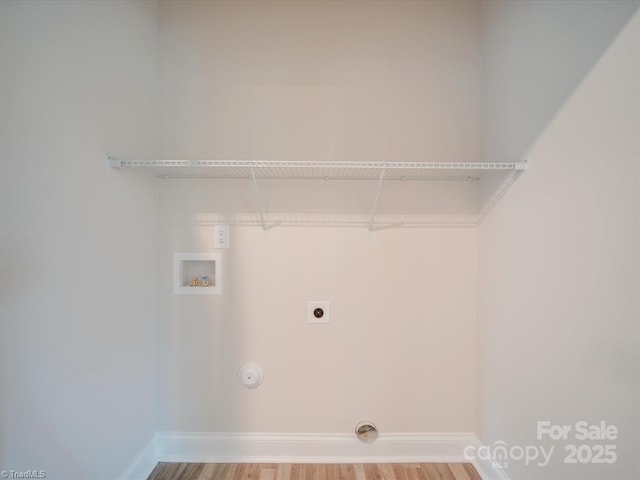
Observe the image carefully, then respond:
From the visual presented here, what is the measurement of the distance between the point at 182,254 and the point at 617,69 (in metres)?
2.01

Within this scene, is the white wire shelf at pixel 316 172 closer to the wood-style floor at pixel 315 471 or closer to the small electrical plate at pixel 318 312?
the small electrical plate at pixel 318 312

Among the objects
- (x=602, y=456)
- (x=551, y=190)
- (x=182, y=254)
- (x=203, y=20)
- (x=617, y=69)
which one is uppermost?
(x=203, y=20)

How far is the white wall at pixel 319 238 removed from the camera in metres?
1.60

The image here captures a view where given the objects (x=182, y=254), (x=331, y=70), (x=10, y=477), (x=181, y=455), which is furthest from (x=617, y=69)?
(x=181, y=455)

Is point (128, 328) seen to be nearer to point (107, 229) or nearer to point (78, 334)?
point (78, 334)

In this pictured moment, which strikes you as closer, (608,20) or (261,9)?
(608,20)

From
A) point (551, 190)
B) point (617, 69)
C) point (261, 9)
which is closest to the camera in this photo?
point (617, 69)

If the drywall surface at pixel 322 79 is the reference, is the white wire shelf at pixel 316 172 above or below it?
below

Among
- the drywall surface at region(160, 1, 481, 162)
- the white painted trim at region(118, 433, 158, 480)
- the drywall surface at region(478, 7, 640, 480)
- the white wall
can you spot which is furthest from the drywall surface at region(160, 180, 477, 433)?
the drywall surface at region(160, 1, 481, 162)

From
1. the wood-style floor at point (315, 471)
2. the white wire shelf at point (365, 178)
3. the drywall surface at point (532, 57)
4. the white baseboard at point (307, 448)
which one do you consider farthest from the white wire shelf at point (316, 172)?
the wood-style floor at point (315, 471)

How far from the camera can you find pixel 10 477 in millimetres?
947

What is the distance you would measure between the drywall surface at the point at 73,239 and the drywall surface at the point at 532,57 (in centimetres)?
190

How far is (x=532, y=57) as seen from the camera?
122 cm

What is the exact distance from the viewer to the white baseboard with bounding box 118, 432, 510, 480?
1.62m
